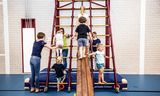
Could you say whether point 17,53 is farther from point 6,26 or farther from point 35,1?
point 35,1

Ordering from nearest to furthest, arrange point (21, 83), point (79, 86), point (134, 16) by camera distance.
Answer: point (79, 86) < point (21, 83) < point (134, 16)

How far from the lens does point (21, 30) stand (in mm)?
9344

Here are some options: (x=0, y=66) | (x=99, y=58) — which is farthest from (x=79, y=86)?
(x=0, y=66)

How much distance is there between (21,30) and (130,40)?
3758mm

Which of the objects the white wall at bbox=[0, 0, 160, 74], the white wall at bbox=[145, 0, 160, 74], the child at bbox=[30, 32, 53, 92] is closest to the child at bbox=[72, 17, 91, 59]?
the child at bbox=[30, 32, 53, 92]

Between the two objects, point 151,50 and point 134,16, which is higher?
point 134,16

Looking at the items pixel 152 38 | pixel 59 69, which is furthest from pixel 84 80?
pixel 152 38

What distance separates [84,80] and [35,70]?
4.87 feet

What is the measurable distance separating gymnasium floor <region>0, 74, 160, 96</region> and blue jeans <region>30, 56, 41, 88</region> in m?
0.26

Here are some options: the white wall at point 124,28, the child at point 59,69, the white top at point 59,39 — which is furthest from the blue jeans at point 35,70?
the white wall at point 124,28

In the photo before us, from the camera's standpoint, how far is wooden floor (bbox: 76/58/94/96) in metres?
4.86

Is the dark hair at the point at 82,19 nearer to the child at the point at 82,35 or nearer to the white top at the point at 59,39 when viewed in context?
the child at the point at 82,35

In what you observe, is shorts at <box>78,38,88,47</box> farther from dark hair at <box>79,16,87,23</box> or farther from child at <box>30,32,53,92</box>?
child at <box>30,32,53,92</box>

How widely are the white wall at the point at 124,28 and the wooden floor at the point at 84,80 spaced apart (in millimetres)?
2980
